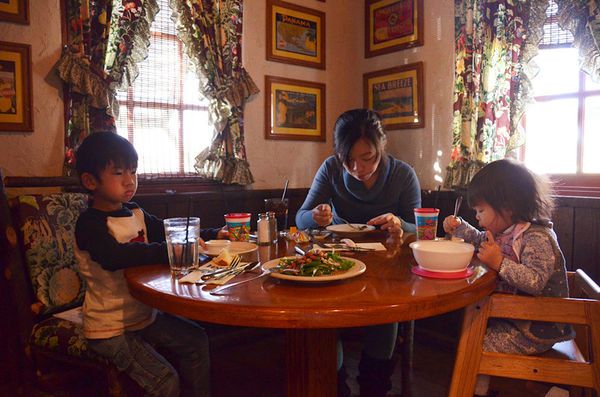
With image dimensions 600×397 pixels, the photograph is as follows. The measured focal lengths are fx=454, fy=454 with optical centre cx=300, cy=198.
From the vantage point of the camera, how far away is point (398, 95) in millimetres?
3377

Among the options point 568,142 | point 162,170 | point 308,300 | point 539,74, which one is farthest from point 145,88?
point 568,142

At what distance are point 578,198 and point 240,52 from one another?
2187 millimetres

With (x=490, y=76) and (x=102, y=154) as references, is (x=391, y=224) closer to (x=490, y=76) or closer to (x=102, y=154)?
(x=102, y=154)

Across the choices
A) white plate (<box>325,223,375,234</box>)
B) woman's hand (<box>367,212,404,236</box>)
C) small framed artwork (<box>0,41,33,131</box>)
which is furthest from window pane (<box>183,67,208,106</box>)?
woman's hand (<box>367,212,404,236</box>)

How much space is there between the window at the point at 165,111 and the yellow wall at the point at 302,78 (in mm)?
361

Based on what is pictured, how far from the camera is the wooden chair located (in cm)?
119

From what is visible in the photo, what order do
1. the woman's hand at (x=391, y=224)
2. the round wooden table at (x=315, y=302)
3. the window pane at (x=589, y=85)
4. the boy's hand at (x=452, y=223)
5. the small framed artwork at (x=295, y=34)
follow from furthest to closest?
the small framed artwork at (x=295, y=34), the window pane at (x=589, y=85), the woman's hand at (x=391, y=224), the boy's hand at (x=452, y=223), the round wooden table at (x=315, y=302)

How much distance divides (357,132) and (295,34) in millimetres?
1456

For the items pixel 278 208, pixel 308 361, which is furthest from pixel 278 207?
pixel 308 361

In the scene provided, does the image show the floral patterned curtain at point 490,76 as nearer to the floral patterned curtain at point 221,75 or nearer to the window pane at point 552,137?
the window pane at point 552,137

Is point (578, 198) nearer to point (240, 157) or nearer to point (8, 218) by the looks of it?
point (240, 157)

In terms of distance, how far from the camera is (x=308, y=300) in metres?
0.99

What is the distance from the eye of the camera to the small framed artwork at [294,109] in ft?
10.6

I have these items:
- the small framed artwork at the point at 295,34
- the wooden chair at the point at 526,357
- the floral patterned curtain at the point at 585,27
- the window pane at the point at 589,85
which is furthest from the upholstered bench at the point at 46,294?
the window pane at the point at 589,85
